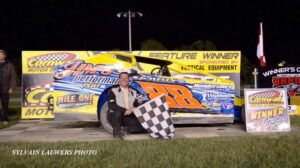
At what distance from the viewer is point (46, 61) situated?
362 inches

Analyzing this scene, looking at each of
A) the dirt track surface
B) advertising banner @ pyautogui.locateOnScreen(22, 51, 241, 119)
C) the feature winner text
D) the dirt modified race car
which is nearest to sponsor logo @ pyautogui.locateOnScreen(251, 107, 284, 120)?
the dirt track surface

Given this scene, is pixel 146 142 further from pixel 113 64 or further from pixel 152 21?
pixel 152 21

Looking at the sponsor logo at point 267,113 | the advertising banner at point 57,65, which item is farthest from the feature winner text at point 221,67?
the sponsor logo at point 267,113

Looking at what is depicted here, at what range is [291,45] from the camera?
891 inches

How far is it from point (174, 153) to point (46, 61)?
16.9 ft

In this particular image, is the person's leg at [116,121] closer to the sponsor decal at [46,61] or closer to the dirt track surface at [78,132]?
the dirt track surface at [78,132]

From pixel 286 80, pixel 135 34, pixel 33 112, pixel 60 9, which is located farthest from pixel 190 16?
pixel 33 112

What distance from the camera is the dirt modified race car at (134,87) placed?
7.14 meters

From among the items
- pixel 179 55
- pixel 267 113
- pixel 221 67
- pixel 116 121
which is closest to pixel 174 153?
pixel 116 121

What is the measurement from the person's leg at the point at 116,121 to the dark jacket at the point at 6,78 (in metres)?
3.27

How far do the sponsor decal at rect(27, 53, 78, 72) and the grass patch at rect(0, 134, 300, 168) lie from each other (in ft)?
11.4

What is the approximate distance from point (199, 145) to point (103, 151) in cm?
138

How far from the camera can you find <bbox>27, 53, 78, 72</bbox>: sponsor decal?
9094 mm

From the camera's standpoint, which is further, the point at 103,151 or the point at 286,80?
the point at 286,80
